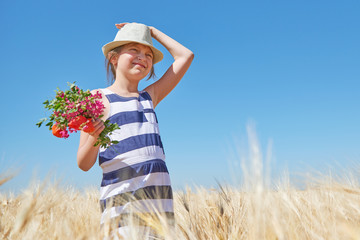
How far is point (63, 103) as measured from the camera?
4.87ft

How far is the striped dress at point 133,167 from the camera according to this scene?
1.62m

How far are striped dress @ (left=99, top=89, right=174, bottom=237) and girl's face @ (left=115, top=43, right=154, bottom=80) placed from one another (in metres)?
0.22

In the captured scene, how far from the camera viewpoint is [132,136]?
5.84 ft

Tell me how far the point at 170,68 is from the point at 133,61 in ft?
1.19

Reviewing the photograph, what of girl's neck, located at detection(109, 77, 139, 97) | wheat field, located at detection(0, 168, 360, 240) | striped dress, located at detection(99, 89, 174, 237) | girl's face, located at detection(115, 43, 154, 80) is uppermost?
girl's face, located at detection(115, 43, 154, 80)

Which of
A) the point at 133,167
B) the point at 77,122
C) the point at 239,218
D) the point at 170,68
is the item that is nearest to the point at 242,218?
the point at 239,218

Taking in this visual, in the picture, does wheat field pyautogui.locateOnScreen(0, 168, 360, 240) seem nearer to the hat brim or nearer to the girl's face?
the girl's face

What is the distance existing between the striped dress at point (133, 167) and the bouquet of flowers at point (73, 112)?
226 mm

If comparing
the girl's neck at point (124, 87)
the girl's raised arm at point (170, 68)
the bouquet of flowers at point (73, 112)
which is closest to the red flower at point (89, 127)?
the bouquet of flowers at point (73, 112)

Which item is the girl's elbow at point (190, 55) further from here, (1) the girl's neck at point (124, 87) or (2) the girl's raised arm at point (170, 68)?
(1) the girl's neck at point (124, 87)

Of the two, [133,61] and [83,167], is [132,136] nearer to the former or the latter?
[83,167]

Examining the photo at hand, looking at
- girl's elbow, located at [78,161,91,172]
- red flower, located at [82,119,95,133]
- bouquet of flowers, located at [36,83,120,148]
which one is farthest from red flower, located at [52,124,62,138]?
girl's elbow, located at [78,161,91,172]

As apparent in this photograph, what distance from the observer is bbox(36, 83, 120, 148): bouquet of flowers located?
4.78 feet

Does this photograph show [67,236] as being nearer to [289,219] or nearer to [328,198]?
[289,219]
